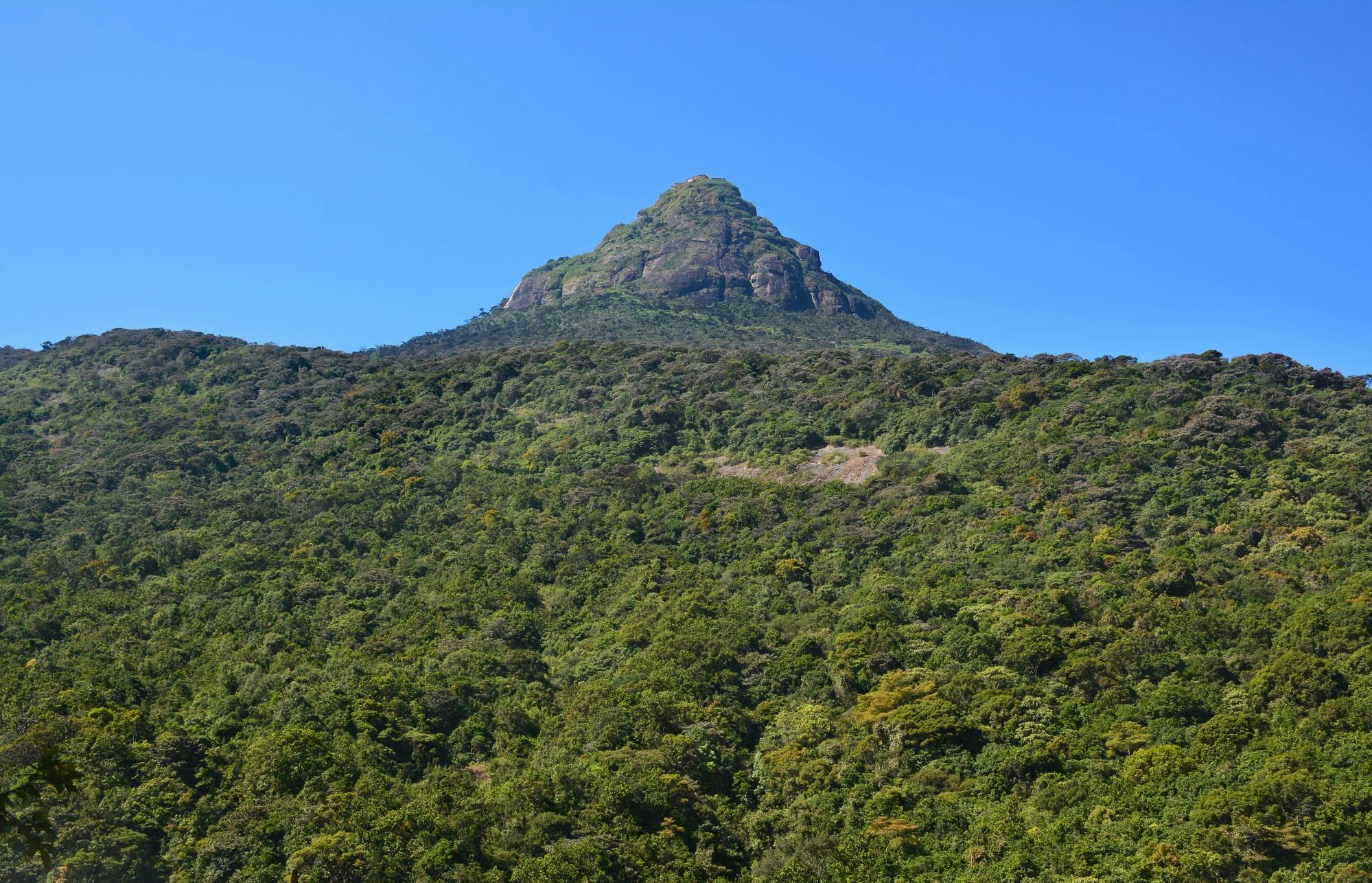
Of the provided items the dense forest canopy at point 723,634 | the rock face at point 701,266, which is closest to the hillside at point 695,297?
the rock face at point 701,266

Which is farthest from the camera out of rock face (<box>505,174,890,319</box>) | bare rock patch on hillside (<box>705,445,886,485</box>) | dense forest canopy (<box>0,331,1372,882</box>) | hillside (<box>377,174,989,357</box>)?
rock face (<box>505,174,890,319</box>)

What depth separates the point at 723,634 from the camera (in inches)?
2019

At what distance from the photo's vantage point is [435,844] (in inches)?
1398

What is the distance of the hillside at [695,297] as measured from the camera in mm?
139125

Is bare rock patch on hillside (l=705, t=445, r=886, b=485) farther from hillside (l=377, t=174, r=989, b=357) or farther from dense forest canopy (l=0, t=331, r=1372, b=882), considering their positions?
hillside (l=377, t=174, r=989, b=357)

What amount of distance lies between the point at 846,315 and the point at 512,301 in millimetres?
53596

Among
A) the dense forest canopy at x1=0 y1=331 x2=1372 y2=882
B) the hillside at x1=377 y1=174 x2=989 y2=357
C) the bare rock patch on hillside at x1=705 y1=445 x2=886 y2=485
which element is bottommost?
the dense forest canopy at x1=0 y1=331 x2=1372 y2=882

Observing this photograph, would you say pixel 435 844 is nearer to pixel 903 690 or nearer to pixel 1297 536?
pixel 903 690

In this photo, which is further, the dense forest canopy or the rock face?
the rock face

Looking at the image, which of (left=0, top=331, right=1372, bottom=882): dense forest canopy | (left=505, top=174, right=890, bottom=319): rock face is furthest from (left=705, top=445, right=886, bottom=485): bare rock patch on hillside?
(left=505, top=174, right=890, bottom=319): rock face

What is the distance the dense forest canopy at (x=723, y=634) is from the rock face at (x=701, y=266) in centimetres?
7452

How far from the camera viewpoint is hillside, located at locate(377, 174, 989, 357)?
13912 centimetres

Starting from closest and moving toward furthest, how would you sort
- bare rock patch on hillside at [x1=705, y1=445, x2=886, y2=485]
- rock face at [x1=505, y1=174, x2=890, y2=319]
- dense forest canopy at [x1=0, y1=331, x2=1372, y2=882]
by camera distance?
1. dense forest canopy at [x1=0, y1=331, x2=1372, y2=882]
2. bare rock patch on hillside at [x1=705, y1=445, x2=886, y2=485]
3. rock face at [x1=505, y1=174, x2=890, y2=319]

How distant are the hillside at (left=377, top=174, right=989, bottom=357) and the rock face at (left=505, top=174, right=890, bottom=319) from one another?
8.0 inches
